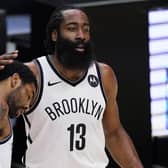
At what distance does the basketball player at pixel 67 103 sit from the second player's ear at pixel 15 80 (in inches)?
13.6

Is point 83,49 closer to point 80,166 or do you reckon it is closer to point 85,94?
point 85,94

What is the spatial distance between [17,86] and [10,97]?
0.05 metres

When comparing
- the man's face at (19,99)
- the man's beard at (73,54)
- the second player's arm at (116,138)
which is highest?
the man's beard at (73,54)

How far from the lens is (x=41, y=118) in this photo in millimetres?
3512

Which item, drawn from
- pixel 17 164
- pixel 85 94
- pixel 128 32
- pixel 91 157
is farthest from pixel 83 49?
pixel 128 32

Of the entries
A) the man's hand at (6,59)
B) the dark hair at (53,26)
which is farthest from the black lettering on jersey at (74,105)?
the man's hand at (6,59)

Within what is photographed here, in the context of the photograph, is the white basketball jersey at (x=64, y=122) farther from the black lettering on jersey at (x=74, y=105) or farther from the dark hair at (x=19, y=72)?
the dark hair at (x=19, y=72)

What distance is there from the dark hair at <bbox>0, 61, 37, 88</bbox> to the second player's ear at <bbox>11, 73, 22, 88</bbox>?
0.01 metres

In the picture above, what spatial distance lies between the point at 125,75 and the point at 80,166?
1.18 m

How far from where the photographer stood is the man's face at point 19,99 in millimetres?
3135

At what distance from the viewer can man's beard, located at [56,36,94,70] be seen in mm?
A: 3541

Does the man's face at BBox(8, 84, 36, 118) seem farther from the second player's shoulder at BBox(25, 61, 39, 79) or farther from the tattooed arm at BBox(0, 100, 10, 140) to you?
the second player's shoulder at BBox(25, 61, 39, 79)

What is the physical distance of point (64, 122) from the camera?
3.52 meters

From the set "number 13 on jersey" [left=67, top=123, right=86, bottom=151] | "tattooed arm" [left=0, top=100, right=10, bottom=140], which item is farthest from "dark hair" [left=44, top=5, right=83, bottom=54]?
"tattooed arm" [left=0, top=100, right=10, bottom=140]
